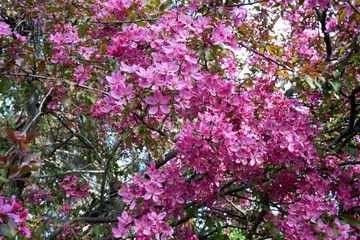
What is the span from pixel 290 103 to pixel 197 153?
935mm

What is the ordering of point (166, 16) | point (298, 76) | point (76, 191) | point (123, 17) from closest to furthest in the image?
point (166, 16) < point (298, 76) < point (123, 17) < point (76, 191)

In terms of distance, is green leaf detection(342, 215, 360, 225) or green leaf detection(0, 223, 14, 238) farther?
green leaf detection(342, 215, 360, 225)

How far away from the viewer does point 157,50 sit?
1.63m

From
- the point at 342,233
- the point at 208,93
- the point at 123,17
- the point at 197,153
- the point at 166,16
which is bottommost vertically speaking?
the point at 342,233

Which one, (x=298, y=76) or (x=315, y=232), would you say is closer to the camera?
(x=315, y=232)

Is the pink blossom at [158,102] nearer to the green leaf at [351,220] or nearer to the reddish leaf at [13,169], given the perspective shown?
the reddish leaf at [13,169]

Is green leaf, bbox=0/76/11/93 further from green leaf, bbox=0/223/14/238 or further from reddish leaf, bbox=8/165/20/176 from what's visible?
green leaf, bbox=0/223/14/238

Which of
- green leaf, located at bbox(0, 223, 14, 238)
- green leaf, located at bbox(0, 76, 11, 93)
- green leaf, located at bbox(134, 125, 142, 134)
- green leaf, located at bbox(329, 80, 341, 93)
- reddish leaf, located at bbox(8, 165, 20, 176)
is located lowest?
green leaf, located at bbox(0, 223, 14, 238)

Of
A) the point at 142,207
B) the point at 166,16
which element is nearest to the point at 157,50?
the point at 166,16

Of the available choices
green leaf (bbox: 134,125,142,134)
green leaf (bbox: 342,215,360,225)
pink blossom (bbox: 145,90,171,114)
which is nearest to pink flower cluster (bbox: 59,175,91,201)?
green leaf (bbox: 134,125,142,134)

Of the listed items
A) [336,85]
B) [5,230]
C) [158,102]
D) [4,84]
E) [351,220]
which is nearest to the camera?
[5,230]

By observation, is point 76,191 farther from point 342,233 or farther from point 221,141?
point 342,233

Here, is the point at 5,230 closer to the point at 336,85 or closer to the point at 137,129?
the point at 137,129

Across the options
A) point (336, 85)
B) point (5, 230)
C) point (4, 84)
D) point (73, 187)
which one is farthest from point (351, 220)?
point (73, 187)
